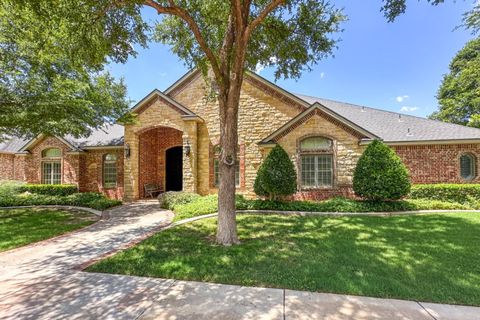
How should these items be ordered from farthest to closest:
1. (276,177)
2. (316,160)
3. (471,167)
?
1. (316,160)
2. (471,167)
3. (276,177)

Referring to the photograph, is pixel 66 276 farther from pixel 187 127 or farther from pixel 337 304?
pixel 187 127

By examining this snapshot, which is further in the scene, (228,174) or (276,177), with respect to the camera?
(276,177)

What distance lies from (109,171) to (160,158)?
12.2 ft

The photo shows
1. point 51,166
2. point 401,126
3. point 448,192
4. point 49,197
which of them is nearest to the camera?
point 448,192

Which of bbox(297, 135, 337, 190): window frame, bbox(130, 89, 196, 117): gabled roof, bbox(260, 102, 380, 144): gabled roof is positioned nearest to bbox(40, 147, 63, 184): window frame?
bbox(130, 89, 196, 117): gabled roof

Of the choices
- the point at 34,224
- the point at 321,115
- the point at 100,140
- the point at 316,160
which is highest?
the point at 321,115

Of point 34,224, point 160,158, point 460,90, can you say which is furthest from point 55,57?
point 460,90

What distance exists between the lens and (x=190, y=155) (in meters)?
13.5

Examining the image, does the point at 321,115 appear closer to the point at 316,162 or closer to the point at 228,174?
the point at 316,162

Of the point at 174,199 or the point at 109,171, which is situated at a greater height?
the point at 109,171

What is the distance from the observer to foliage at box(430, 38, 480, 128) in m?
24.6

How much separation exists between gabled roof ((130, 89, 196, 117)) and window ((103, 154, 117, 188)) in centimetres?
433

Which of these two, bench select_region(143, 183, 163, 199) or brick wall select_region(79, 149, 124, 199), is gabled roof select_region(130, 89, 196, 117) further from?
bench select_region(143, 183, 163, 199)

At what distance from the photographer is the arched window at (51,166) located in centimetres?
1678
